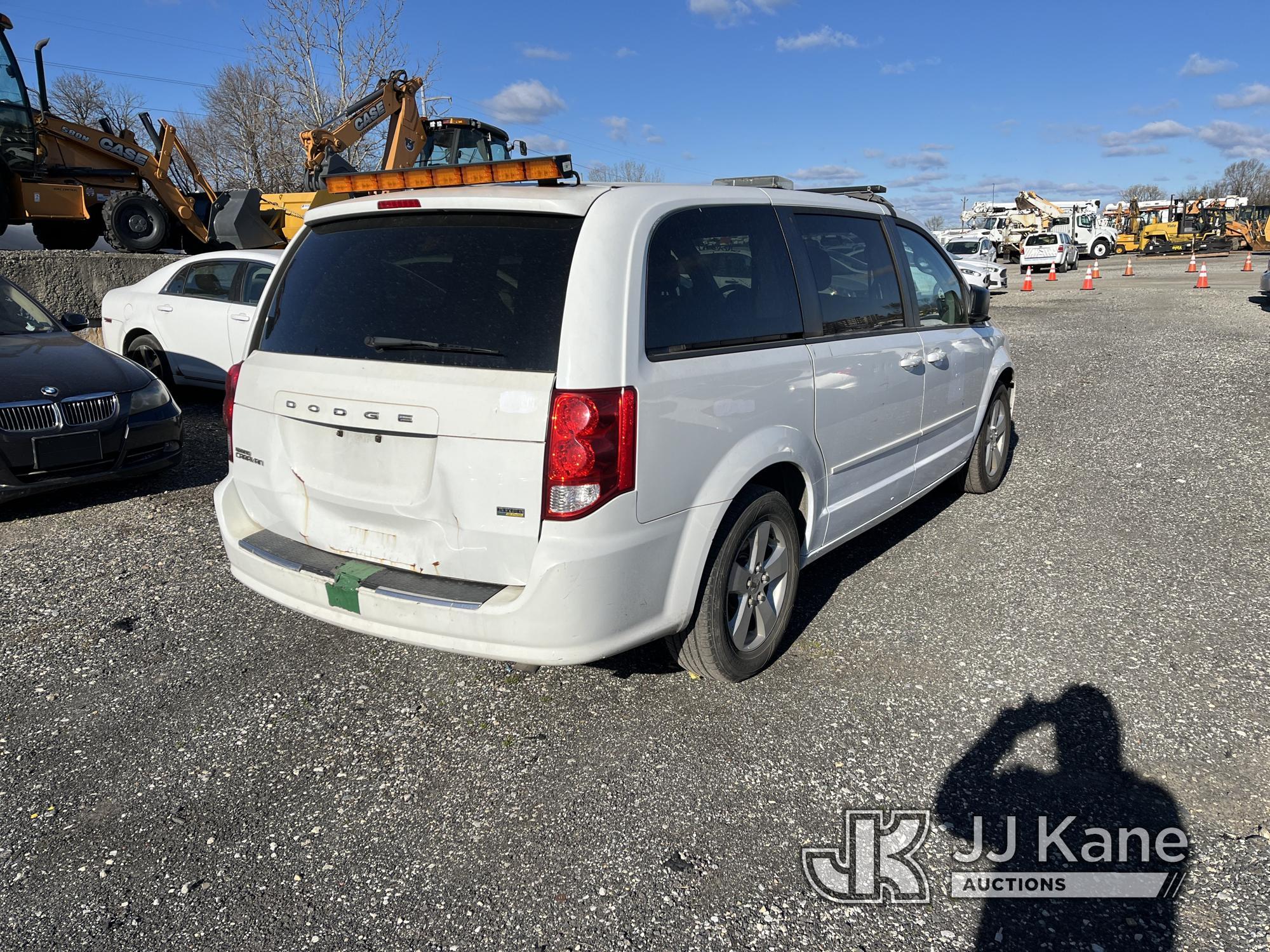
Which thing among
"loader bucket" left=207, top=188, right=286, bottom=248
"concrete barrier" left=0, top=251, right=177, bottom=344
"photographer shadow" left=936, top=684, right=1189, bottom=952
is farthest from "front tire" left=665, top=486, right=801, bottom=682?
"loader bucket" left=207, top=188, right=286, bottom=248

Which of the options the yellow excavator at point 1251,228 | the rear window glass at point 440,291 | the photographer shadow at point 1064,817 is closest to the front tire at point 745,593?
the photographer shadow at point 1064,817

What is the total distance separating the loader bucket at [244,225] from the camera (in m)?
14.6

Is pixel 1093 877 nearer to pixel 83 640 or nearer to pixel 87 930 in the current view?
pixel 87 930

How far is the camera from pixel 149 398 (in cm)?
605

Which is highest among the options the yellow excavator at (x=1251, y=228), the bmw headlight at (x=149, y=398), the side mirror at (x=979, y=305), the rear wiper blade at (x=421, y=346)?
the yellow excavator at (x=1251, y=228)

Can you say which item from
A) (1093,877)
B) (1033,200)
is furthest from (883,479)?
(1033,200)

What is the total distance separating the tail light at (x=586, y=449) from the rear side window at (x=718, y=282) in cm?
29

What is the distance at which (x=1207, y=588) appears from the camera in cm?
443

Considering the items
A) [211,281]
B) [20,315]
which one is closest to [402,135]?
[211,281]

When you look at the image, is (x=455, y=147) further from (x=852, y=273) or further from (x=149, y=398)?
(x=852, y=273)

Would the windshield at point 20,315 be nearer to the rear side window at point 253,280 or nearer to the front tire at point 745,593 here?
the rear side window at point 253,280

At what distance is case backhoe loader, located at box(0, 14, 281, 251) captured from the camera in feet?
44.4

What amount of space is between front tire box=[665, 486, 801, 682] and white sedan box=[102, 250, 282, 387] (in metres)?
5.87

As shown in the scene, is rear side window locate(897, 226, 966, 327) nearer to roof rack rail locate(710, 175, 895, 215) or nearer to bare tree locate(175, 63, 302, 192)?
roof rack rail locate(710, 175, 895, 215)
